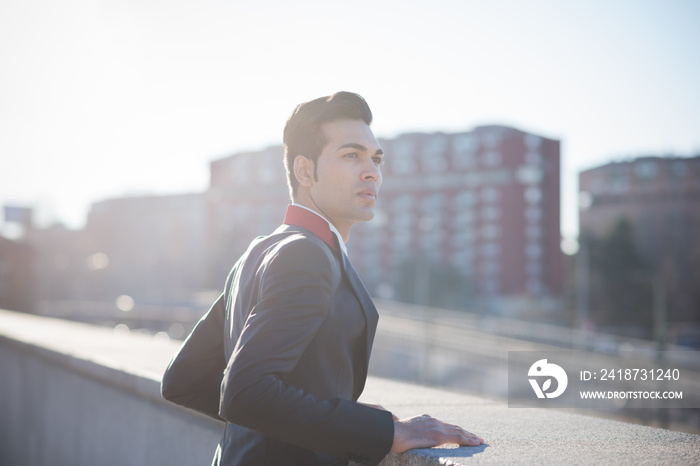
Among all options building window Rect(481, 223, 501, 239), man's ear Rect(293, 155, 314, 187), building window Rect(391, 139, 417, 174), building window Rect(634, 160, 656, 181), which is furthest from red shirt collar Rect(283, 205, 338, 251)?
building window Rect(634, 160, 656, 181)

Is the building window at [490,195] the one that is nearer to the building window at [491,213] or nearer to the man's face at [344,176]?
the building window at [491,213]

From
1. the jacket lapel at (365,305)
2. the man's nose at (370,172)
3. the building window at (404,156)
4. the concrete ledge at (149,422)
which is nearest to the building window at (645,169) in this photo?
the building window at (404,156)

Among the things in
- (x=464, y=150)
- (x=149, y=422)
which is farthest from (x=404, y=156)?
(x=149, y=422)

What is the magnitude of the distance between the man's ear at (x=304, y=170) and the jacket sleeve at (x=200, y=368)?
1.55 ft

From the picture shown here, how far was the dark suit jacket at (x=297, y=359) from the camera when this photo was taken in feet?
4.93

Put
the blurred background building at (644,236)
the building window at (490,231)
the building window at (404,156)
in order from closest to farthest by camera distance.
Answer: the blurred background building at (644,236)
the building window at (490,231)
the building window at (404,156)

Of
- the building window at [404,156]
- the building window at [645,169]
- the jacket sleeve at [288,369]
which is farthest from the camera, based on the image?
the building window at [404,156]

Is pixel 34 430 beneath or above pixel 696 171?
beneath

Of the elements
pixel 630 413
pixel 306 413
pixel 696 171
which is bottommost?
pixel 630 413

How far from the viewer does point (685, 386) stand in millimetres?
23688

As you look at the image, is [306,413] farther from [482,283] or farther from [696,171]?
[696,171]

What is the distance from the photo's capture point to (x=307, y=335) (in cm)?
153

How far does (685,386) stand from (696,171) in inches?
1806

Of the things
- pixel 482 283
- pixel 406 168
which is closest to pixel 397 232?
pixel 406 168
